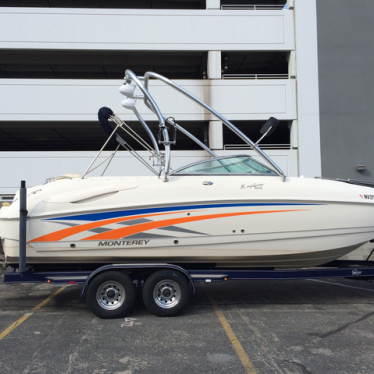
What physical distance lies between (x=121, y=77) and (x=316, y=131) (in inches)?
377

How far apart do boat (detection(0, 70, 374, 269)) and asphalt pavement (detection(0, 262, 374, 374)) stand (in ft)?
2.74

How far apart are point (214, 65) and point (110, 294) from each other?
10.6 meters

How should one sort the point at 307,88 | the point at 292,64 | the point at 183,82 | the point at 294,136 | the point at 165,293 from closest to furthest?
the point at 165,293, the point at 183,82, the point at 307,88, the point at 294,136, the point at 292,64

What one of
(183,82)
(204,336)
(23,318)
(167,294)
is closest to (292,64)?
(183,82)

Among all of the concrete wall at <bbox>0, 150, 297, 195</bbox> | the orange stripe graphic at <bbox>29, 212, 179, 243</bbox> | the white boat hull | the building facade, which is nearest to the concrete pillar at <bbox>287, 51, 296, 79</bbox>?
the building facade

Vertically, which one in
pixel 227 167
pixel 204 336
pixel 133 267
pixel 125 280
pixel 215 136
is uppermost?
pixel 215 136

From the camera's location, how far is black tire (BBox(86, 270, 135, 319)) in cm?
529

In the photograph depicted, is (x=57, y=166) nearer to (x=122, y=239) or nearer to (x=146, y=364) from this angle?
(x=122, y=239)

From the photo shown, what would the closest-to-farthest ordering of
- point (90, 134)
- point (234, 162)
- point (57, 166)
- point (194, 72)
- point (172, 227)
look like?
point (172, 227) → point (234, 162) → point (57, 166) → point (194, 72) → point (90, 134)

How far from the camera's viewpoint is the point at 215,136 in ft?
44.3

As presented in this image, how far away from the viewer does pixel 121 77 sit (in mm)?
17609

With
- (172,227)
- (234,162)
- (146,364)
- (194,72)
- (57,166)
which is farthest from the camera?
(194,72)

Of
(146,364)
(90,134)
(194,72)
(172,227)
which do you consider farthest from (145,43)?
(146,364)

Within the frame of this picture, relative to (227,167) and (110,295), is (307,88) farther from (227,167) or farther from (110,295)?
(110,295)
